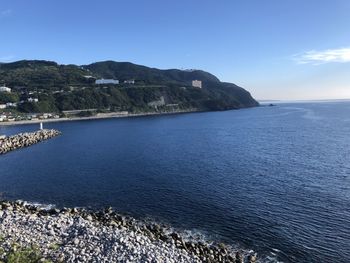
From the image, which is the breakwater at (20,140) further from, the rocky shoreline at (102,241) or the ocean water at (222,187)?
the rocky shoreline at (102,241)

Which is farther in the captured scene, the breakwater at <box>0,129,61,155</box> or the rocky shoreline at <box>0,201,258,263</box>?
the breakwater at <box>0,129,61,155</box>

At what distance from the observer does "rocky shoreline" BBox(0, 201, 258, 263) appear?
22.4m

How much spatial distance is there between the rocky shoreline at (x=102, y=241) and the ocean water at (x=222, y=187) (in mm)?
3073

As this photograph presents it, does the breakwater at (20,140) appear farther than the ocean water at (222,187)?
Yes

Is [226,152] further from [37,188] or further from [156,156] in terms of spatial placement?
[37,188]

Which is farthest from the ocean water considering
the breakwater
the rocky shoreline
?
the breakwater

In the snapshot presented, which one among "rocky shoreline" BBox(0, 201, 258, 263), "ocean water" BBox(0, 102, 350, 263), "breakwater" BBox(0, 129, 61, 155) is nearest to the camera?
"rocky shoreline" BBox(0, 201, 258, 263)

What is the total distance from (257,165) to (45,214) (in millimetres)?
35692

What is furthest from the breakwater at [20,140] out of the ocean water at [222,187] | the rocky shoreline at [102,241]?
the rocky shoreline at [102,241]

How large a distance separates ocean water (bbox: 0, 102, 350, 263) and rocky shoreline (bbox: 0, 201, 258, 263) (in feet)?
10.1

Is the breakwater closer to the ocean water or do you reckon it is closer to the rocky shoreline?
the ocean water

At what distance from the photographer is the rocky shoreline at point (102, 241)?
22.4m

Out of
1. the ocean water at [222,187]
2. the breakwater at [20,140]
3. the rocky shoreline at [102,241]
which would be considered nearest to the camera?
the rocky shoreline at [102,241]

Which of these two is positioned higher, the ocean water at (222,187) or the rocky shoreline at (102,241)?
the rocky shoreline at (102,241)
